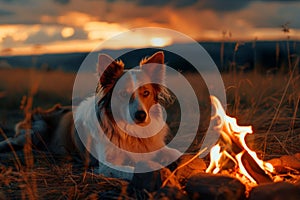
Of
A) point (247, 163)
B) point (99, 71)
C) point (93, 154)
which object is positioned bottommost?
point (93, 154)

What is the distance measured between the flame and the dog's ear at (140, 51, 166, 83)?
164 centimetres

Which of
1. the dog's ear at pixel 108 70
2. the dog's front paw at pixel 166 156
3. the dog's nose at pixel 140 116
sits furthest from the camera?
the dog's ear at pixel 108 70

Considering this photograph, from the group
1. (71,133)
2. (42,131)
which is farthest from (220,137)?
(42,131)

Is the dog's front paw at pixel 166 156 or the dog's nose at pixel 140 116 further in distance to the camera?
the dog's nose at pixel 140 116

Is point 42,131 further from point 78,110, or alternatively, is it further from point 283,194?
point 283,194

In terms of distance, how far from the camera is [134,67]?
242 inches

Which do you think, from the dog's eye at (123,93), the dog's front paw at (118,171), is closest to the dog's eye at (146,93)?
the dog's eye at (123,93)

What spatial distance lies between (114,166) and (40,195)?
1382mm

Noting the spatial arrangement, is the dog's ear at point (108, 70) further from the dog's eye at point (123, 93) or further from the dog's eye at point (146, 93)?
the dog's eye at point (146, 93)

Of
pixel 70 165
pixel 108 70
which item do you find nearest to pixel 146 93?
pixel 108 70

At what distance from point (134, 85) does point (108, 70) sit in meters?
0.36

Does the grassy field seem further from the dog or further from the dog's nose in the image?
the dog's nose

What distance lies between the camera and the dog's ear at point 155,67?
579 centimetres

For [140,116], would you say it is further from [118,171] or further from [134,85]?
[118,171]
